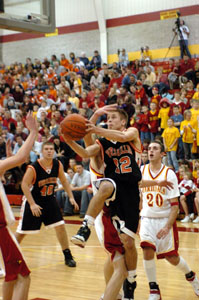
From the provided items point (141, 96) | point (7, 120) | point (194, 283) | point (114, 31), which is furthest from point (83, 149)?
point (114, 31)

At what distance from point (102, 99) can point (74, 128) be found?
12.0 meters

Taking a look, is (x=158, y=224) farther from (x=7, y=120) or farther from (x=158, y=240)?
(x=7, y=120)

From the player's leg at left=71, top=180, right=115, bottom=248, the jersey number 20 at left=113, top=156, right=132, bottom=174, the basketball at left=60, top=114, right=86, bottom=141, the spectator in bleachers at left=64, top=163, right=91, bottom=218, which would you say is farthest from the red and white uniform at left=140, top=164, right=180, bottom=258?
the spectator in bleachers at left=64, top=163, right=91, bottom=218

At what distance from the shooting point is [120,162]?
4.75 metres

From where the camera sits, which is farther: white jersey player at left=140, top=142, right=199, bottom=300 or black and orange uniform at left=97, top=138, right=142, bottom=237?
white jersey player at left=140, top=142, right=199, bottom=300

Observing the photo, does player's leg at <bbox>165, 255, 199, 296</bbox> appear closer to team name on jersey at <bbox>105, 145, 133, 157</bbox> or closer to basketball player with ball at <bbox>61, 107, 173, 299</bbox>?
basketball player with ball at <bbox>61, 107, 173, 299</bbox>

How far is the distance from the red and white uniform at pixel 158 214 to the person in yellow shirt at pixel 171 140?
7329mm

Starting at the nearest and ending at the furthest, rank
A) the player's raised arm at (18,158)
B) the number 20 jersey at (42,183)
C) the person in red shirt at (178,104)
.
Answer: the player's raised arm at (18,158), the number 20 jersey at (42,183), the person in red shirt at (178,104)

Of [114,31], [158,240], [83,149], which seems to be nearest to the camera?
[83,149]

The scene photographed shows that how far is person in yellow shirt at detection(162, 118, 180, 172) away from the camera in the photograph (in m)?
12.9

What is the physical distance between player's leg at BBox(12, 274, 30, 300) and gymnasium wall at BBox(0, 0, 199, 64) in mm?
17565

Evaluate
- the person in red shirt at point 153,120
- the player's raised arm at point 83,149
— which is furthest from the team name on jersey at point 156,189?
the person in red shirt at point 153,120

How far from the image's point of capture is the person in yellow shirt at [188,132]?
41.4 ft

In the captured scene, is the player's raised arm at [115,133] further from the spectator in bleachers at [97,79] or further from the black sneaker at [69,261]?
the spectator in bleachers at [97,79]
